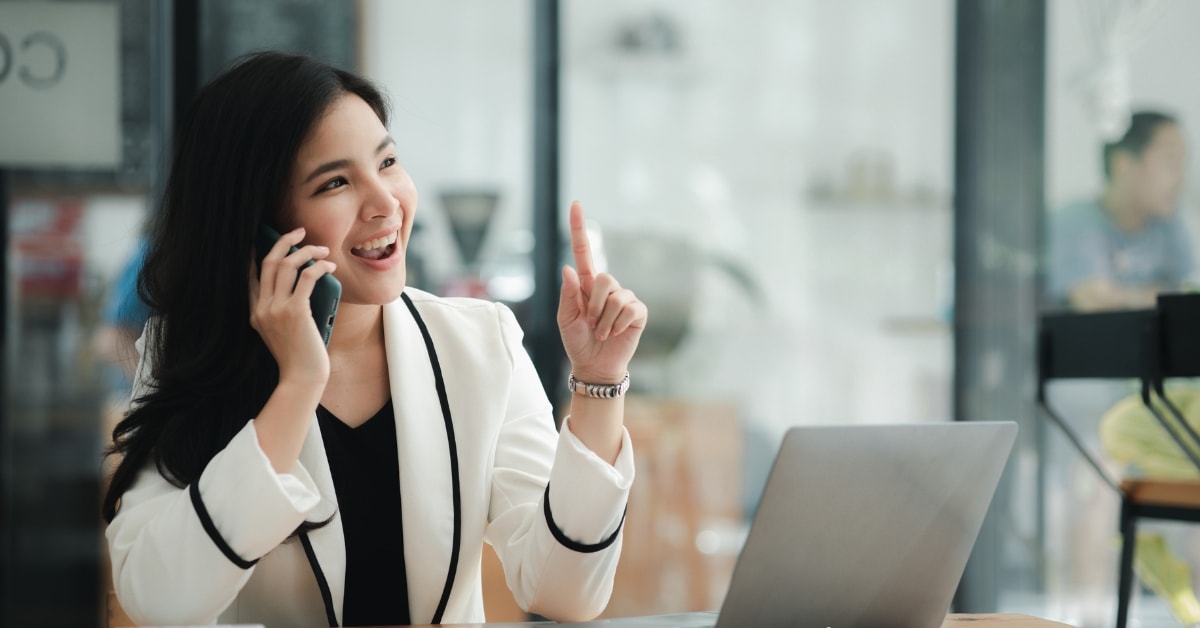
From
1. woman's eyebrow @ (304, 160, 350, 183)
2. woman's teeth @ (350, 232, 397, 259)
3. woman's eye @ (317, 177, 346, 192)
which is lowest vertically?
woman's teeth @ (350, 232, 397, 259)

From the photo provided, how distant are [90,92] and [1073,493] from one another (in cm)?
320

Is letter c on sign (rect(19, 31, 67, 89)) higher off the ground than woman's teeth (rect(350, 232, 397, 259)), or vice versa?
letter c on sign (rect(19, 31, 67, 89))

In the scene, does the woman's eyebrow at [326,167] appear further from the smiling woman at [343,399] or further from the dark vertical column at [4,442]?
the dark vertical column at [4,442]

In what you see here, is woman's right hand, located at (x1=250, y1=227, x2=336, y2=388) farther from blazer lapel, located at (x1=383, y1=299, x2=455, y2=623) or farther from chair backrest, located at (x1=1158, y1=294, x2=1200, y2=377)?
chair backrest, located at (x1=1158, y1=294, x2=1200, y2=377)

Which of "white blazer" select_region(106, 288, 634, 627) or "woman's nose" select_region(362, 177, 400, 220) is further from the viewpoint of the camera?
"woman's nose" select_region(362, 177, 400, 220)

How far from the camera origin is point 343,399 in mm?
1539

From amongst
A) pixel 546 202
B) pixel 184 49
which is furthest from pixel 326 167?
pixel 184 49

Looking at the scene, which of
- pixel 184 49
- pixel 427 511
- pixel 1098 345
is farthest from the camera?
pixel 184 49

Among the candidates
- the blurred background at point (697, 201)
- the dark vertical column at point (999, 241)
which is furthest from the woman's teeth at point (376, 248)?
the dark vertical column at point (999, 241)

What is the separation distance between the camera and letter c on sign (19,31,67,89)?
3152 millimetres

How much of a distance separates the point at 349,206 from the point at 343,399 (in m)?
0.27

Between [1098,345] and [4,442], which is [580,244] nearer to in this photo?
[1098,345]

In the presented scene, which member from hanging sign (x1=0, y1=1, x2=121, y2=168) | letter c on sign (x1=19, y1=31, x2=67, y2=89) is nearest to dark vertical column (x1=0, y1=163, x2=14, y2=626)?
hanging sign (x1=0, y1=1, x2=121, y2=168)

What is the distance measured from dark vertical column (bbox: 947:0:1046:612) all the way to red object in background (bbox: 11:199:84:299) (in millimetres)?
2719
